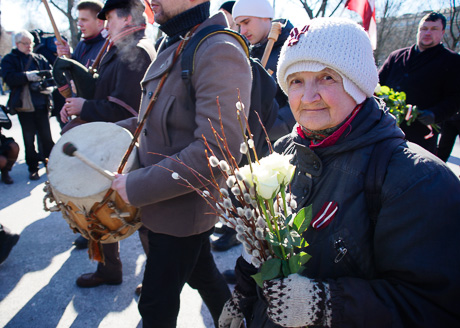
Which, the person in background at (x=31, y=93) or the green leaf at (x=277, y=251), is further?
the person in background at (x=31, y=93)

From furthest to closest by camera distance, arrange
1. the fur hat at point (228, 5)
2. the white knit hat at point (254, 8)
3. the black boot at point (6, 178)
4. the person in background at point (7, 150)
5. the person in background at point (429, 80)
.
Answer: the black boot at point (6, 178) → the fur hat at point (228, 5) → the person in background at point (7, 150) → the person in background at point (429, 80) → the white knit hat at point (254, 8)

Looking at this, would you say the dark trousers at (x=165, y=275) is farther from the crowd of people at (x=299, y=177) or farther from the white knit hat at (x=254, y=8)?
the white knit hat at (x=254, y=8)

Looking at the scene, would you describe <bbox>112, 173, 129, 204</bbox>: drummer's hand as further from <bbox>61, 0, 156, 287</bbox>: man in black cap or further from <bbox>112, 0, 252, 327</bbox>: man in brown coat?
<bbox>61, 0, 156, 287</bbox>: man in black cap

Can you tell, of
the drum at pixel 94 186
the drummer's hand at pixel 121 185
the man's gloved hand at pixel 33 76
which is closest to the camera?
the drummer's hand at pixel 121 185

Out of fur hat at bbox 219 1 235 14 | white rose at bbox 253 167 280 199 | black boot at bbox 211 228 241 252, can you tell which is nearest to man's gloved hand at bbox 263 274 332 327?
white rose at bbox 253 167 280 199

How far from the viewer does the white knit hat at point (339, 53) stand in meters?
1.12

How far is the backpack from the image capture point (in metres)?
1.63

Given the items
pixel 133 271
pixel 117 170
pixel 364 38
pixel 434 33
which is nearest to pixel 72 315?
pixel 133 271

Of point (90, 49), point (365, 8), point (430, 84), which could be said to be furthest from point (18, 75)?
point (430, 84)

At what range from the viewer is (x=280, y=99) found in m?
3.06

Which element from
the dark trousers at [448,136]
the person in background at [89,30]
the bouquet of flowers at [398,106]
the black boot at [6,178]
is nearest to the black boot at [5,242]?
the person in background at [89,30]

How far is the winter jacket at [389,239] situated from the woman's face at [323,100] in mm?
63

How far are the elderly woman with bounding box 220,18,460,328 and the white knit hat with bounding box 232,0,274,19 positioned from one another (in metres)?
2.18

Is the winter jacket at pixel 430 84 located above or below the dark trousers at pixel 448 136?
above
